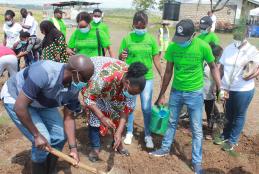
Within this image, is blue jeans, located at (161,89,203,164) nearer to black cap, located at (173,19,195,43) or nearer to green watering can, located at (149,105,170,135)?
green watering can, located at (149,105,170,135)

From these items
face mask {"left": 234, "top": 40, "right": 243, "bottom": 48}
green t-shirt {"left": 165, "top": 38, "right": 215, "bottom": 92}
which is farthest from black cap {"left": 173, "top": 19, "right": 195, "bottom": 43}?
face mask {"left": 234, "top": 40, "right": 243, "bottom": 48}

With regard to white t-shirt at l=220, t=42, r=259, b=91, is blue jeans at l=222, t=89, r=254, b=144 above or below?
below

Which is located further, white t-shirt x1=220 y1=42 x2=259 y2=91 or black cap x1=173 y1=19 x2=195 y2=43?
white t-shirt x1=220 y1=42 x2=259 y2=91

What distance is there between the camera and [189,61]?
4.03 m

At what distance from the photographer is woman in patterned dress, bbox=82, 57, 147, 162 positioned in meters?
3.40

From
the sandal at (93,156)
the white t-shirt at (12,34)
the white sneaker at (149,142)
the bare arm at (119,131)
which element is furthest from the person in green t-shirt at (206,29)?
the white t-shirt at (12,34)

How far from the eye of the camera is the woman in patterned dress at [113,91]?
340 centimetres

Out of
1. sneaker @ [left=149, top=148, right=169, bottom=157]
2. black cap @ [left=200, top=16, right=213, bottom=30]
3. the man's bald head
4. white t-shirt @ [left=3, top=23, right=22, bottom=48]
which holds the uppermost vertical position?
black cap @ [left=200, top=16, right=213, bottom=30]

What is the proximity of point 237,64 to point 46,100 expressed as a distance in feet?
8.01

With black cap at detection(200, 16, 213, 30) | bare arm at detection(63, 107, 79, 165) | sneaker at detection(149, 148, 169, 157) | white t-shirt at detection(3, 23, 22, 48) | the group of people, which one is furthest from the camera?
white t-shirt at detection(3, 23, 22, 48)

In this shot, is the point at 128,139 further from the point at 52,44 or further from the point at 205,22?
the point at 205,22

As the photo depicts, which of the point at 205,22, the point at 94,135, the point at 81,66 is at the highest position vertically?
the point at 205,22

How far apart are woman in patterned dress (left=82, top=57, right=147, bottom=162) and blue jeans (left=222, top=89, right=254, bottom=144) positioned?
1.45 m

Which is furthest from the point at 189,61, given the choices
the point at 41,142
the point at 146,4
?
the point at 146,4
